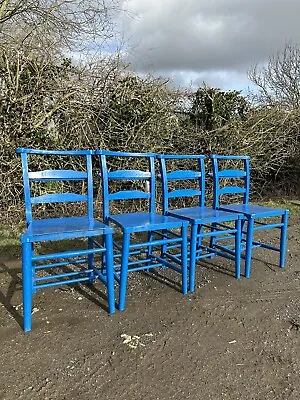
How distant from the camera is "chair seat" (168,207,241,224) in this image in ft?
8.03

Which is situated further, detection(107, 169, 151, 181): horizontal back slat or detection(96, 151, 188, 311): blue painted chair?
detection(107, 169, 151, 181): horizontal back slat

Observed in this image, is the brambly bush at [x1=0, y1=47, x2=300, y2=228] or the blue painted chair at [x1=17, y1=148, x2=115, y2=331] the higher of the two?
the brambly bush at [x1=0, y1=47, x2=300, y2=228]

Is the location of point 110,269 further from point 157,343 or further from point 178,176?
point 178,176

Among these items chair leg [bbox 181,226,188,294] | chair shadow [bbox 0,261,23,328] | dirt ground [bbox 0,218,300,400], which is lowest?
dirt ground [bbox 0,218,300,400]

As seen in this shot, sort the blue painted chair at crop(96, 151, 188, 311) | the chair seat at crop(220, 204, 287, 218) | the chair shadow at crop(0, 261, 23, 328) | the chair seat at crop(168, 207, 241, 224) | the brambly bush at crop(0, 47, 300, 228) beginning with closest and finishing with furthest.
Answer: the chair shadow at crop(0, 261, 23, 328) → the blue painted chair at crop(96, 151, 188, 311) → the chair seat at crop(168, 207, 241, 224) → the chair seat at crop(220, 204, 287, 218) → the brambly bush at crop(0, 47, 300, 228)

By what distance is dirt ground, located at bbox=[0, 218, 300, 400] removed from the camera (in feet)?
4.86

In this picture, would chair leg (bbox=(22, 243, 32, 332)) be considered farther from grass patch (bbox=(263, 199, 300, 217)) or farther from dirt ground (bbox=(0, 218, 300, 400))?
grass patch (bbox=(263, 199, 300, 217))

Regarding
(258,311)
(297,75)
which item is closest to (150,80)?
(258,311)

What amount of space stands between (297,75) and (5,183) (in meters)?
7.60

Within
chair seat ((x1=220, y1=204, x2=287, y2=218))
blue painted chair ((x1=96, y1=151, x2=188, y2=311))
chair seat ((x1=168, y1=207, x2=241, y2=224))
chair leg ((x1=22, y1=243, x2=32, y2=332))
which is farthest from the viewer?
chair seat ((x1=220, y1=204, x2=287, y2=218))

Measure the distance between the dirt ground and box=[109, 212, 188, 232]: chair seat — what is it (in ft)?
1.64

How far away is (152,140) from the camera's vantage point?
4453 mm

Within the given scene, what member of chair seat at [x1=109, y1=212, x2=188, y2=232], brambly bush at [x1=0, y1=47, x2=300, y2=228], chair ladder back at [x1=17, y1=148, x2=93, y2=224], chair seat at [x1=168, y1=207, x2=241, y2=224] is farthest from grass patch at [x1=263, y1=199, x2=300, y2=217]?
chair ladder back at [x1=17, y1=148, x2=93, y2=224]

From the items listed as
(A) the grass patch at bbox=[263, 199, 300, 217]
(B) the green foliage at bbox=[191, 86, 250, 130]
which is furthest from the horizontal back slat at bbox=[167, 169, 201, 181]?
(A) the grass patch at bbox=[263, 199, 300, 217]
